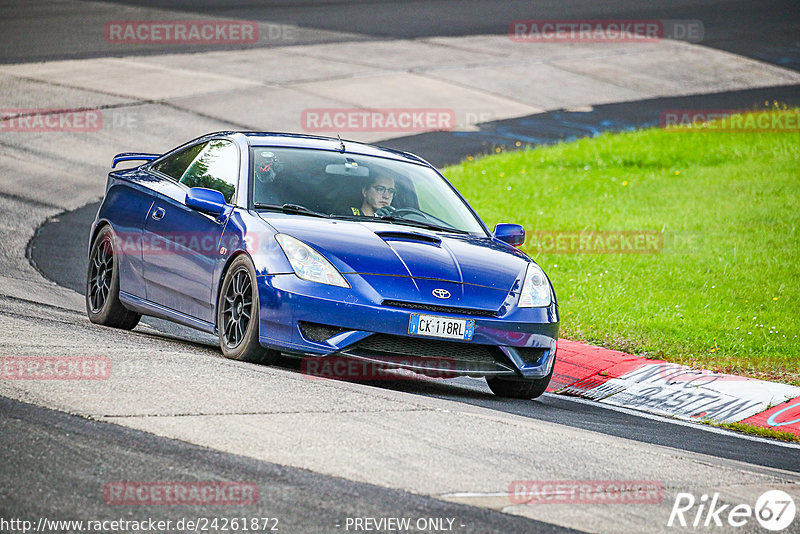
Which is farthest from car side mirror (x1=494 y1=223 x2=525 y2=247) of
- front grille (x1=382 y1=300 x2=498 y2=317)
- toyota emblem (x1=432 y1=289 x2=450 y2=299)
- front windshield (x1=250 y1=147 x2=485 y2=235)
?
toyota emblem (x1=432 y1=289 x2=450 y2=299)

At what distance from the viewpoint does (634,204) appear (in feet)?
55.1

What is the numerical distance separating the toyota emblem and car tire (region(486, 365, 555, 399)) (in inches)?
35.7

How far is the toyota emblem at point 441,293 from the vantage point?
7.17 metres

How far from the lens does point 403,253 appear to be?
7.41 m

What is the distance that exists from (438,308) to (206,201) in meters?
1.80

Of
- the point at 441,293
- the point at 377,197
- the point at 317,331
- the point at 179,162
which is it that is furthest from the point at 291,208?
the point at 179,162

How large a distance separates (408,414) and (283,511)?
174 cm

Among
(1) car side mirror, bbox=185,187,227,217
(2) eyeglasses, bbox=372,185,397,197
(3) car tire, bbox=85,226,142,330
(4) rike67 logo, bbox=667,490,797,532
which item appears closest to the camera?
(4) rike67 logo, bbox=667,490,797,532

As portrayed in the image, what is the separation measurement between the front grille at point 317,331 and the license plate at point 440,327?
432 mm

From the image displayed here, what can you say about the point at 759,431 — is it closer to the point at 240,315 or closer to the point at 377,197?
the point at 377,197

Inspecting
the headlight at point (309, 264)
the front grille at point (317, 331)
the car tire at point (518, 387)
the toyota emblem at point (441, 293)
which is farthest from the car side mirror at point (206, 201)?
the car tire at point (518, 387)

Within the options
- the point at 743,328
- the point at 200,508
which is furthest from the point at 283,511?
the point at 743,328

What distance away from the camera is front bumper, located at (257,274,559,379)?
23.0ft

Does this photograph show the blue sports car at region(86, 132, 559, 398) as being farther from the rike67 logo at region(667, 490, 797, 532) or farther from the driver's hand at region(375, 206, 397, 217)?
the rike67 logo at region(667, 490, 797, 532)
